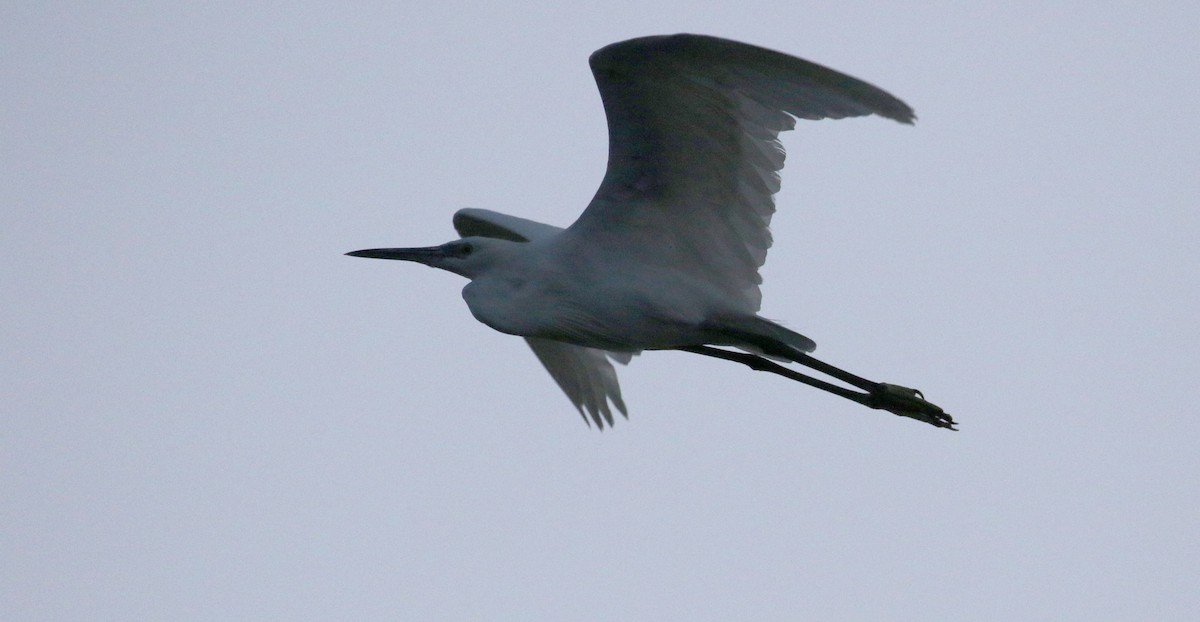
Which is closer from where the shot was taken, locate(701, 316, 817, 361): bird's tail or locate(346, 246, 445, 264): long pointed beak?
locate(701, 316, 817, 361): bird's tail

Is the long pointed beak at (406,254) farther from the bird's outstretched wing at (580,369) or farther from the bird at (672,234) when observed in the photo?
the bird's outstretched wing at (580,369)

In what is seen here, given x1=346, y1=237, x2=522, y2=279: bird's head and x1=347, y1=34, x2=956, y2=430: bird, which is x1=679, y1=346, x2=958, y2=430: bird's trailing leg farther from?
x1=346, y1=237, x2=522, y2=279: bird's head

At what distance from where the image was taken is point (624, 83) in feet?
27.9

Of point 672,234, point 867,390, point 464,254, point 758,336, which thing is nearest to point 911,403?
point 867,390

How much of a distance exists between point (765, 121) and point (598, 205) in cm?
141

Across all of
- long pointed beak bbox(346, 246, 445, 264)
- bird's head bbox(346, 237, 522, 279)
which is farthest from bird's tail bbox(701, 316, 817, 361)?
long pointed beak bbox(346, 246, 445, 264)

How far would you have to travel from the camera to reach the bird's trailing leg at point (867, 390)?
418 inches

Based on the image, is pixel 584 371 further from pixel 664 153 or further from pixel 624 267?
pixel 664 153

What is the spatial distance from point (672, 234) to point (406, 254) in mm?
2439

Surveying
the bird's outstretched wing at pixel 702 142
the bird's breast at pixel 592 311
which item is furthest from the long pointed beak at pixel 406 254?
the bird's outstretched wing at pixel 702 142

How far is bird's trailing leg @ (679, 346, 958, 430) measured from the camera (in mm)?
10609

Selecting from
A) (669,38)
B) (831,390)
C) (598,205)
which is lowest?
(831,390)

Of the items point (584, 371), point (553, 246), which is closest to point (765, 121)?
point (553, 246)

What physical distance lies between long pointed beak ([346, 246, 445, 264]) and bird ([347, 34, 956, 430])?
20 millimetres
